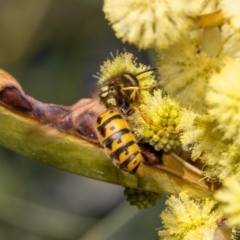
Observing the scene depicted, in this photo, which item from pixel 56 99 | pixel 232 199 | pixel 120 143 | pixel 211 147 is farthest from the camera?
pixel 56 99

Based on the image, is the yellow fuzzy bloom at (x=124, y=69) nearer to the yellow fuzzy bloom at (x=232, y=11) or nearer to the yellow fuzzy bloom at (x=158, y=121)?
the yellow fuzzy bloom at (x=158, y=121)

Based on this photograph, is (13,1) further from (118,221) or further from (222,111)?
(222,111)

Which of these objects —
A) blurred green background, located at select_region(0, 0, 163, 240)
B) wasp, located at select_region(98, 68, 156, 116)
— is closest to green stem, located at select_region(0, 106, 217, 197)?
wasp, located at select_region(98, 68, 156, 116)

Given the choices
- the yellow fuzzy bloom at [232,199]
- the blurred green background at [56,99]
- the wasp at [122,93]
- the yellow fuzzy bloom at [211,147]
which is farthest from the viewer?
the blurred green background at [56,99]

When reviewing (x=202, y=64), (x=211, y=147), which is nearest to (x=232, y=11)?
(x=202, y=64)

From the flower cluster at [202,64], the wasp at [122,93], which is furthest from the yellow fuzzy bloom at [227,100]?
the wasp at [122,93]

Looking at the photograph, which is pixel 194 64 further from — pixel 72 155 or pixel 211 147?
pixel 72 155

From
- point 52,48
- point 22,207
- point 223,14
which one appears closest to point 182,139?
point 223,14
